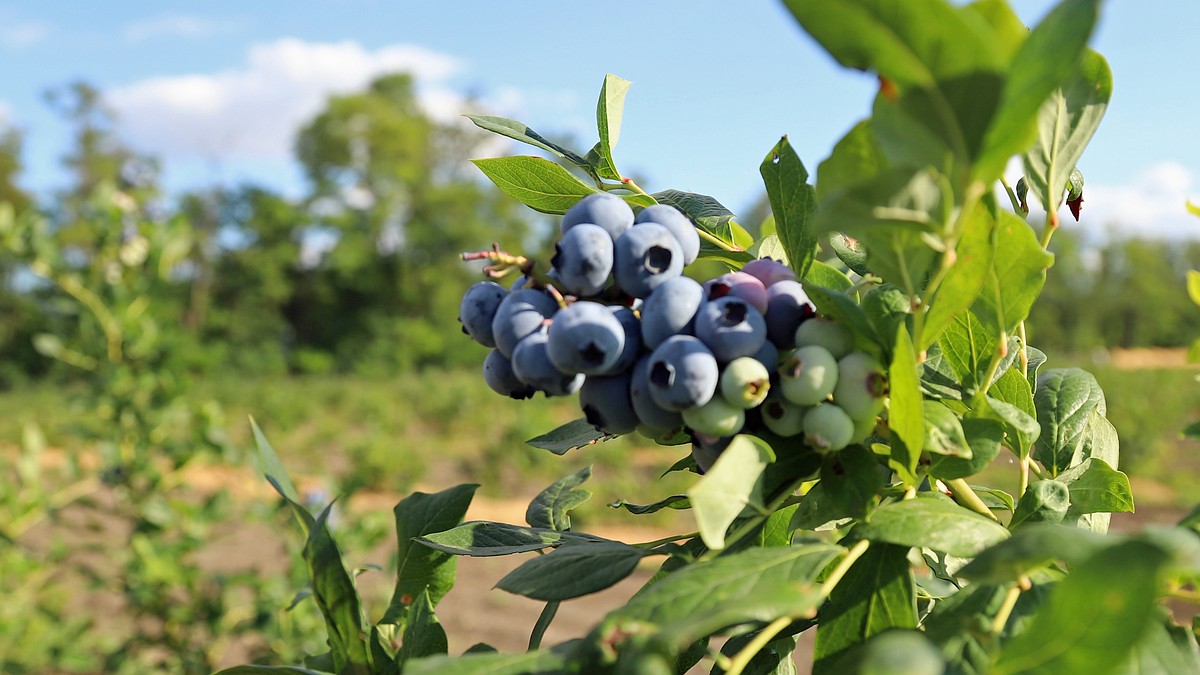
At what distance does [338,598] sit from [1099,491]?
0.57m

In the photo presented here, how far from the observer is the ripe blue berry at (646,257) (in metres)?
0.53

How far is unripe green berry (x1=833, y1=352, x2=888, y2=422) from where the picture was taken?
0.50 metres

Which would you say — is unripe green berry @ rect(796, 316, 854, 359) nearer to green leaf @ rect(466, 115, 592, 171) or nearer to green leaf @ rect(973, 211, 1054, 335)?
green leaf @ rect(973, 211, 1054, 335)

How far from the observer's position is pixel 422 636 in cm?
67

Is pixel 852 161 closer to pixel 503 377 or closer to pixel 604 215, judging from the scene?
pixel 604 215

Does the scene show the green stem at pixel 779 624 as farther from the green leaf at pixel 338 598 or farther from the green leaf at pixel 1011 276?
the green leaf at pixel 338 598

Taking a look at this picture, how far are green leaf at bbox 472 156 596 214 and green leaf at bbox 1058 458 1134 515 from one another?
1.41 ft

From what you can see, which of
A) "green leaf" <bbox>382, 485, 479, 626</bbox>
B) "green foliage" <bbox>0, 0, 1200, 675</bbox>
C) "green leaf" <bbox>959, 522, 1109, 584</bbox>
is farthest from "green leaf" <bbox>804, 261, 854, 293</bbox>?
"green leaf" <bbox>382, 485, 479, 626</bbox>

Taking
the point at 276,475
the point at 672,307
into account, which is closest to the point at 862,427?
the point at 672,307

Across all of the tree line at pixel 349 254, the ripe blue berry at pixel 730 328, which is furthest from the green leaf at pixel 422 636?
the tree line at pixel 349 254

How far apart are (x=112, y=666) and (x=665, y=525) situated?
6.11m

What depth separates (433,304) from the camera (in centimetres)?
2391

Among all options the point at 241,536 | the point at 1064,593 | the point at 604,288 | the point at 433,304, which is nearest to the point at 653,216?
the point at 604,288

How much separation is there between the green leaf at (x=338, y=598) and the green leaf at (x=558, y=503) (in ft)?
0.55
